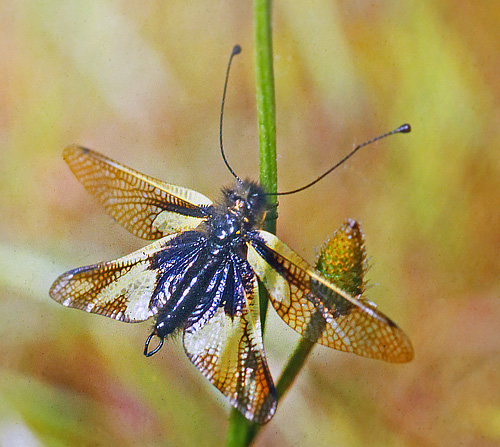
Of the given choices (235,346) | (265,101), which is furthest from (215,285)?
(265,101)

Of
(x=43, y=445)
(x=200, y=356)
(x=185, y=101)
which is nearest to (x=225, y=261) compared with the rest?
(x=200, y=356)

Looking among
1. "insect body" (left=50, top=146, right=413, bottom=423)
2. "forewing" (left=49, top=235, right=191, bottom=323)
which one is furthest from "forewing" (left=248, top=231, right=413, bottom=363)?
"forewing" (left=49, top=235, right=191, bottom=323)

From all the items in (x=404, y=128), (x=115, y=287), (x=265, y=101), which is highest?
(x=404, y=128)

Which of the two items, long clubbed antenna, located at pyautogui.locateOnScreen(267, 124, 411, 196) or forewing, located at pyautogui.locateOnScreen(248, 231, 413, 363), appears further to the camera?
long clubbed antenna, located at pyautogui.locateOnScreen(267, 124, 411, 196)

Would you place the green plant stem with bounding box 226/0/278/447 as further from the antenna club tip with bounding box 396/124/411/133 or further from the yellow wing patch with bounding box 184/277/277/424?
the antenna club tip with bounding box 396/124/411/133

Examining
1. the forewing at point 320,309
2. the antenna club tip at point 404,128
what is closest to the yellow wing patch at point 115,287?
the forewing at point 320,309

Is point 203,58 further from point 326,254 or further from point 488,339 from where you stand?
point 488,339

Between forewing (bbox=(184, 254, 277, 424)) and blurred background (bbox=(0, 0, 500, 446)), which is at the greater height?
blurred background (bbox=(0, 0, 500, 446))

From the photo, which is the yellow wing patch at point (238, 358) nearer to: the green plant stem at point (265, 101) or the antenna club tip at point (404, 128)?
the green plant stem at point (265, 101)

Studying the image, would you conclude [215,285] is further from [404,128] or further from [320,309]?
[404,128]
